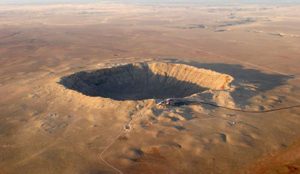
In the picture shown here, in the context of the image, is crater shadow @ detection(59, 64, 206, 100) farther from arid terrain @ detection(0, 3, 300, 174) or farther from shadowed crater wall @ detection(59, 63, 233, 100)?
arid terrain @ detection(0, 3, 300, 174)

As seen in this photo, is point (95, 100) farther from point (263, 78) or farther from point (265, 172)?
point (263, 78)

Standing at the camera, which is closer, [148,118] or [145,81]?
Answer: [148,118]

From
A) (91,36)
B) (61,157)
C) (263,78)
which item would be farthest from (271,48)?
(61,157)

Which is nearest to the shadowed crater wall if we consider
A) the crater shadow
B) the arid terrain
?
the crater shadow

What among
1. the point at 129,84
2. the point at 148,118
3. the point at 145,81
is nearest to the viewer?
the point at 148,118

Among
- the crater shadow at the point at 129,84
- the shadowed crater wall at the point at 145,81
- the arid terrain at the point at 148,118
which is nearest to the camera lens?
the arid terrain at the point at 148,118

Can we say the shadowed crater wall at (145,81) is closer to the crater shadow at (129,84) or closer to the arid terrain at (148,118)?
the crater shadow at (129,84)

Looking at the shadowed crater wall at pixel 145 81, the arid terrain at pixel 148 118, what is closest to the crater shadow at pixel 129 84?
the shadowed crater wall at pixel 145 81

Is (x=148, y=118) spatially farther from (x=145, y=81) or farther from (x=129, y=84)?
(x=145, y=81)

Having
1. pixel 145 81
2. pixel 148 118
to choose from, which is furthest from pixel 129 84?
pixel 148 118
